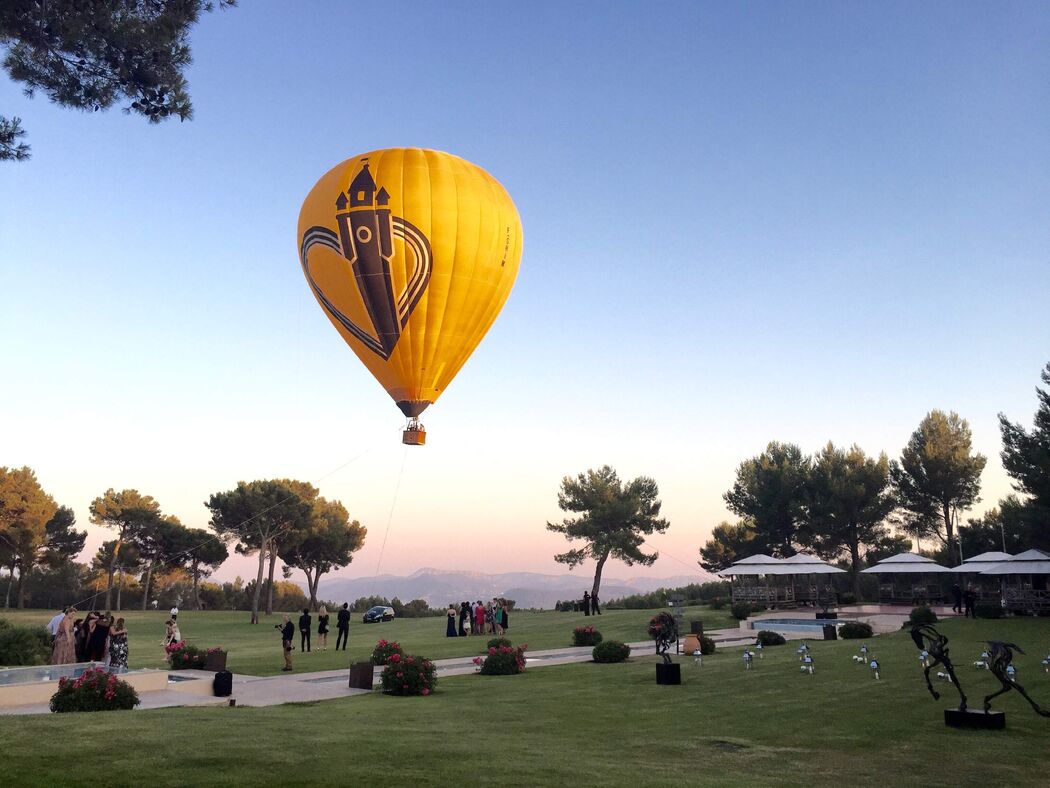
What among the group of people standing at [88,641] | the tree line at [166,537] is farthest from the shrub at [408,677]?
the tree line at [166,537]

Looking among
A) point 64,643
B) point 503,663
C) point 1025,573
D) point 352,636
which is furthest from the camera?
point 352,636

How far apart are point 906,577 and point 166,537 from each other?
66606 millimetres

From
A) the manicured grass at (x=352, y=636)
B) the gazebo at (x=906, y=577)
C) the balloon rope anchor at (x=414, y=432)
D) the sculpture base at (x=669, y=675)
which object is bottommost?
the manicured grass at (x=352, y=636)

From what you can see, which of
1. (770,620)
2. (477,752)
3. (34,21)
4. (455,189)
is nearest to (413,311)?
(455,189)

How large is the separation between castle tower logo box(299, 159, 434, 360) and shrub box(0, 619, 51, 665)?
13996 millimetres

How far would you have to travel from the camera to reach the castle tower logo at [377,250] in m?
26.5

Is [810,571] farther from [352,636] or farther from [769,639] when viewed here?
[352,636]

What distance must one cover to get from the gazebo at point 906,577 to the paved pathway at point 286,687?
22605 millimetres

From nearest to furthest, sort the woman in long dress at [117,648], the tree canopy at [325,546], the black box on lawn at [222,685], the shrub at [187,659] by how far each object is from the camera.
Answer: the black box on lawn at [222,685]
the woman in long dress at [117,648]
the shrub at [187,659]
the tree canopy at [325,546]

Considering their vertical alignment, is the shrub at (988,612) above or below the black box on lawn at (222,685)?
above

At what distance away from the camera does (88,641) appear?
939 inches

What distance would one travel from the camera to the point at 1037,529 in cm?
4872

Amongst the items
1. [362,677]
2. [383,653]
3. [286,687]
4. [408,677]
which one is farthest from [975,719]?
[383,653]

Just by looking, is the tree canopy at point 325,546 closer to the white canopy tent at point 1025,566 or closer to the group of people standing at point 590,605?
the group of people standing at point 590,605
